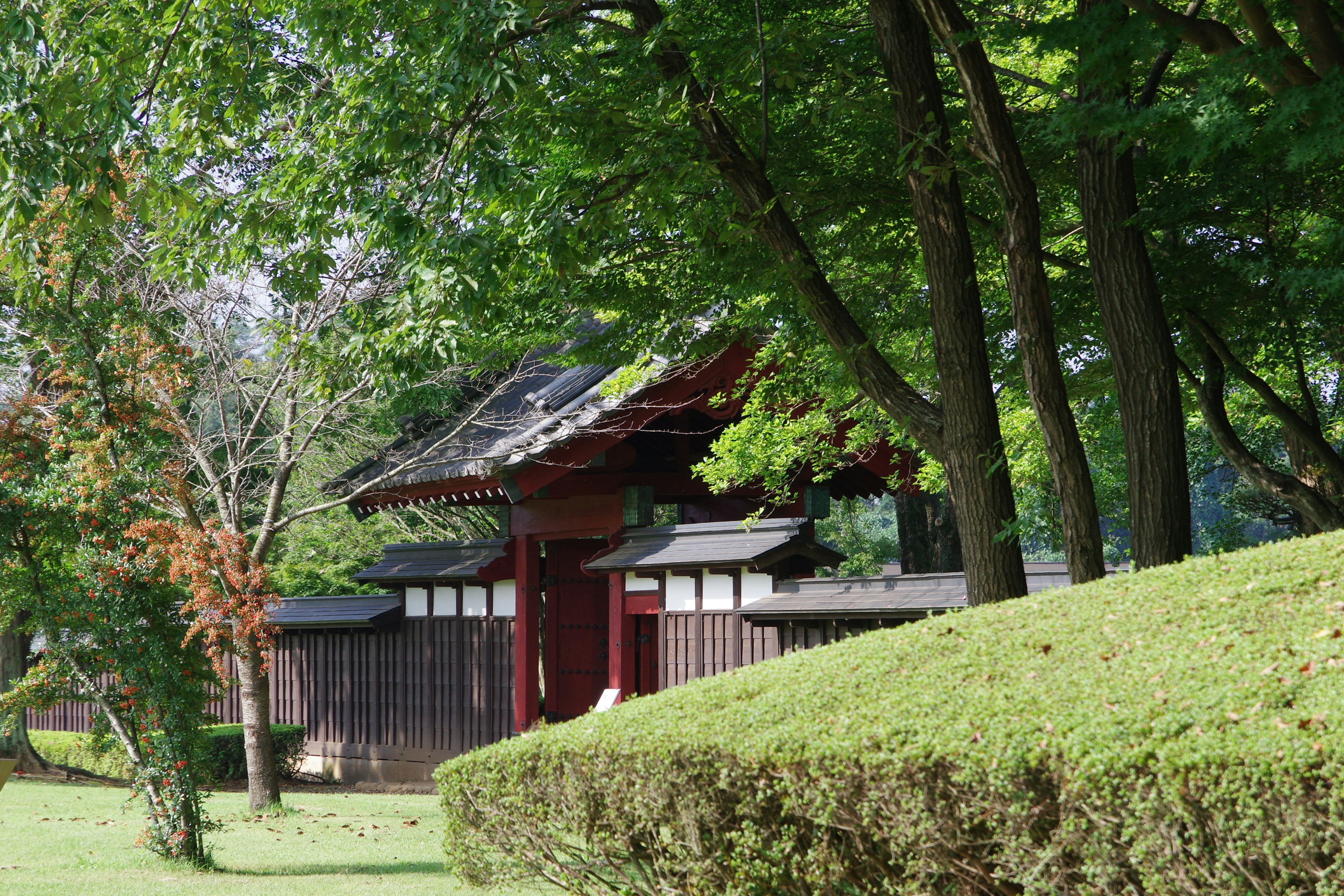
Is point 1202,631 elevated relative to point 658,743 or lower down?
Result: elevated

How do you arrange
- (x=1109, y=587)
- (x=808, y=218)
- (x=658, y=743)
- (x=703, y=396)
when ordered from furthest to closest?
(x=703, y=396), (x=808, y=218), (x=1109, y=587), (x=658, y=743)

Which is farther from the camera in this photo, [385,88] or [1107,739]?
[385,88]

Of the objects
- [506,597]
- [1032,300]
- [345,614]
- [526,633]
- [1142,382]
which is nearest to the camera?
[1032,300]

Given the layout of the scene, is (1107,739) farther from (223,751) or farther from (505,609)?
(223,751)

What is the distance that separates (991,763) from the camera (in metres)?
2.89

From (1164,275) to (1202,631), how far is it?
13.3 ft

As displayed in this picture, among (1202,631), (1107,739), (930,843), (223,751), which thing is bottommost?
(223,751)

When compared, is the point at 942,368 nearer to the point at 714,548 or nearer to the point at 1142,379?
the point at 1142,379

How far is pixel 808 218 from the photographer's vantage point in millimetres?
7590

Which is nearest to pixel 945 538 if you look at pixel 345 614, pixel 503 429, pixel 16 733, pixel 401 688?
A: pixel 503 429

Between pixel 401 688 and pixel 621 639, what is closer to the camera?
pixel 621 639

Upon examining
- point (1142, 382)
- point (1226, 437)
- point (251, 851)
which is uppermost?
point (1142, 382)

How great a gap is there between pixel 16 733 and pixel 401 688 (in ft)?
21.9

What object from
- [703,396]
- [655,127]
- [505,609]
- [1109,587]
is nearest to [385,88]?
[655,127]
